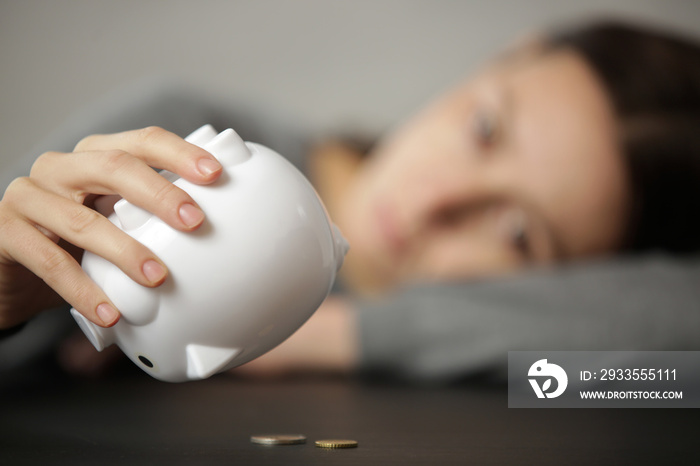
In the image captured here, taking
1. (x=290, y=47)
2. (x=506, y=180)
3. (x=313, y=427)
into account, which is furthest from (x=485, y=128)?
(x=290, y=47)

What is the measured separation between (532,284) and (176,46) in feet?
4.30

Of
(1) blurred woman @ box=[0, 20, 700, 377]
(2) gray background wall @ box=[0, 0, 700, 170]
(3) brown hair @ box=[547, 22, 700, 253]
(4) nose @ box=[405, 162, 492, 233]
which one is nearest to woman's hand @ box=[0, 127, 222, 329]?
(1) blurred woman @ box=[0, 20, 700, 377]

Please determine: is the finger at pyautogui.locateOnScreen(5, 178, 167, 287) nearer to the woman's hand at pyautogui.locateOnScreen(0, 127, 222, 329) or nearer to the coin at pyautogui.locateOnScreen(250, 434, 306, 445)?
the woman's hand at pyautogui.locateOnScreen(0, 127, 222, 329)

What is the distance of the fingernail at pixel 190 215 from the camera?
29 centimetres

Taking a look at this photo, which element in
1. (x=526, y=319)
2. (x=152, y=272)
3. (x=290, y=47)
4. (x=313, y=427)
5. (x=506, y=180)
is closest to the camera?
(x=152, y=272)

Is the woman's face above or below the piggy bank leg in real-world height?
above

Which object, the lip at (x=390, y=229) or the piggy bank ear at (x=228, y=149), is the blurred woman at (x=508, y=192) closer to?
the lip at (x=390, y=229)

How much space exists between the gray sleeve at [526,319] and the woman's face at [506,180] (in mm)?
142

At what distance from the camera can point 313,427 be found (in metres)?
0.40

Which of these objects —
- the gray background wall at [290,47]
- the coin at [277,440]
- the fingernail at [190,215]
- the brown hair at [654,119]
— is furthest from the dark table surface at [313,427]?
the gray background wall at [290,47]

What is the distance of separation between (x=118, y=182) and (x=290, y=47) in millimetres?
1512

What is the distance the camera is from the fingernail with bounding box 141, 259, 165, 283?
286mm

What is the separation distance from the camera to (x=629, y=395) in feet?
2.01

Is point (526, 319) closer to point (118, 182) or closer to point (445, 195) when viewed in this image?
point (445, 195)
